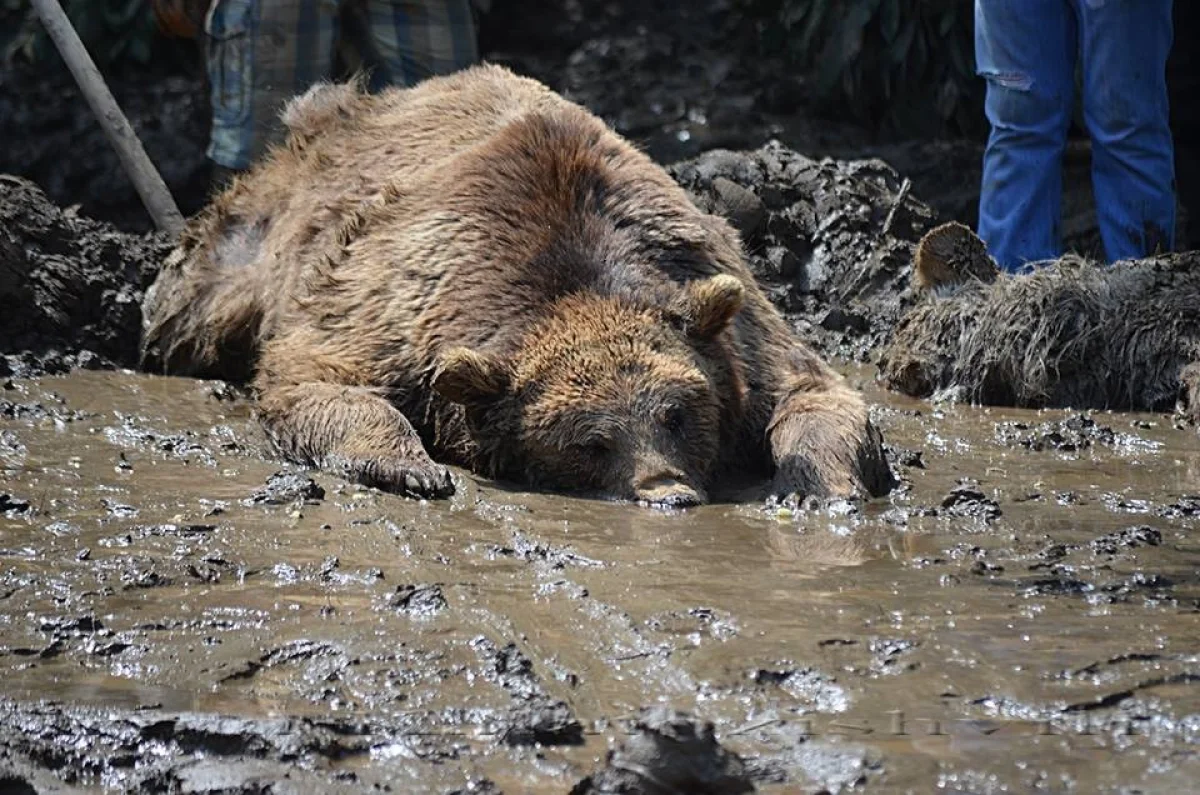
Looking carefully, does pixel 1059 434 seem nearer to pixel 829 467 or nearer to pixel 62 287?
pixel 829 467

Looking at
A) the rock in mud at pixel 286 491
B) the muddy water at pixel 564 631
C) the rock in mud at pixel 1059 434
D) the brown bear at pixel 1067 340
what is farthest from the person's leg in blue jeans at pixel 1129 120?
the rock in mud at pixel 286 491

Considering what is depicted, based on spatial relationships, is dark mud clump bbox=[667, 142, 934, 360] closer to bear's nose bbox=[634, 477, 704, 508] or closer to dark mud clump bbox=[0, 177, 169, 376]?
dark mud clump bbox=[0, 177, 169, 376]

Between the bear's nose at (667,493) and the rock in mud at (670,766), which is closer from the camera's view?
the rock in mud at (670,766)

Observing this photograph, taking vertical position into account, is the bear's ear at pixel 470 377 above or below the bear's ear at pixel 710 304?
below

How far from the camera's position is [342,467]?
6645mm

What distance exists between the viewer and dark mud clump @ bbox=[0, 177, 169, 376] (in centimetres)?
884

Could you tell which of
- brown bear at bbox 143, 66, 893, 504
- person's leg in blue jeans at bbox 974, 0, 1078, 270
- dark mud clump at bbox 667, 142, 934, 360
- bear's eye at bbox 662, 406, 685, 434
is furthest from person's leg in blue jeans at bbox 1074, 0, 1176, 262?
bear's eye at bbox 662, 406, 685, 434

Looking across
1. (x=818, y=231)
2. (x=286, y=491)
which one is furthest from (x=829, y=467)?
(x=818, y=231)

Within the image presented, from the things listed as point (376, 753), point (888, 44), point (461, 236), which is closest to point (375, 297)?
point (461, 236)

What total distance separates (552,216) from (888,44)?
638 centimetres

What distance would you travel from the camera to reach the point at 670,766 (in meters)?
3.44

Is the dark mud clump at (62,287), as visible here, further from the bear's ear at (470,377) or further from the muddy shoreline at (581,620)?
the bear's ear at (470,377)

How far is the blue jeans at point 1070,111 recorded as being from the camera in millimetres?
9102

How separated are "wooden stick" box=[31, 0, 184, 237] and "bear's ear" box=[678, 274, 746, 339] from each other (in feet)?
13.6
